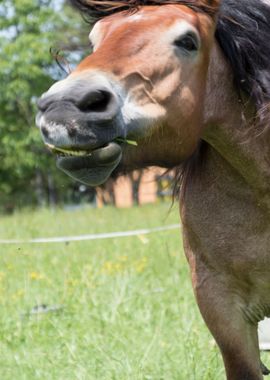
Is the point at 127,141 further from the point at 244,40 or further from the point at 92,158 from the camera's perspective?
the point at 244,40

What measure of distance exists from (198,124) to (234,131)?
0.90ft

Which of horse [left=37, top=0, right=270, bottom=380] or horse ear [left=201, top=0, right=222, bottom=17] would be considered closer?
horse [left=37, top=0, right=270, bottom=380]

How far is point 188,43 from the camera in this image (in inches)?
120

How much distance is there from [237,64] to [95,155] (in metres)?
0.81

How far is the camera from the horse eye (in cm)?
301

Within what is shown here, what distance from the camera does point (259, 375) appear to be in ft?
12.1

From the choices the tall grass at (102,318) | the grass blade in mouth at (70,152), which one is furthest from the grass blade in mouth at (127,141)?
the tall grass at (102,318)

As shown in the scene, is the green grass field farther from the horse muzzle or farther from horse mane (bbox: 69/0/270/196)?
the horse muzzle

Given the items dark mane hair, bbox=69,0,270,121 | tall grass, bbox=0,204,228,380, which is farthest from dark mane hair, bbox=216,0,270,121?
tall grass, bbox=0,204,228,380

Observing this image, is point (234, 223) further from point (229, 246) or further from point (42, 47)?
point (42, 47)

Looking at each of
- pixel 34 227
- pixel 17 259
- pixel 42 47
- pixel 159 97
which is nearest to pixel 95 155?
pixel 159 97

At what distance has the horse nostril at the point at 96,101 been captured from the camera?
8.73ft

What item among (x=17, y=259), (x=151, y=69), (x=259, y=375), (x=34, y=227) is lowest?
(x=34, y=227)

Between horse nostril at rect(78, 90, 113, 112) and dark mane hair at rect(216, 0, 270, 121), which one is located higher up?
horse nostril at rect(78, 90, 113, 112)
